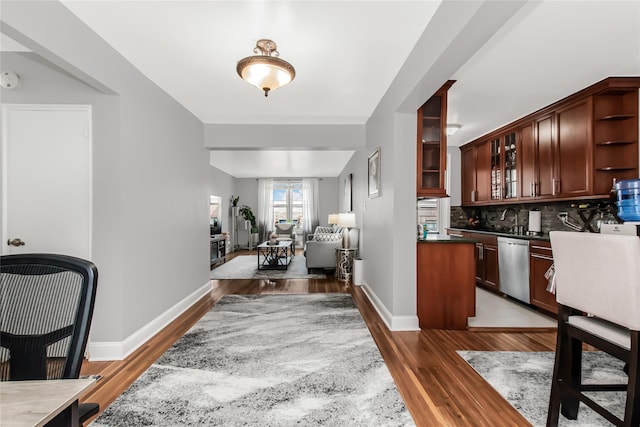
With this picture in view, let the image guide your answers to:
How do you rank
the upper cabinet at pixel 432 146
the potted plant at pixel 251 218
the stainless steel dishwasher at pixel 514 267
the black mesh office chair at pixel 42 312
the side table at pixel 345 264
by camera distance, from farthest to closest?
the potted plant at pixel 251 218 < the side table at pixel 345 264 < the stainless steel dishwasher at pixel 514 267 < the upper cabinet at pixel 432 146 < the black mesh office chair at pixel 42 312

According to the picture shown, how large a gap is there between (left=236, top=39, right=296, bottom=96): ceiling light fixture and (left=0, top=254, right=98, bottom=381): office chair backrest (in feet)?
5.94

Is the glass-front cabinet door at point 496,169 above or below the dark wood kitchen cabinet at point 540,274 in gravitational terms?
above

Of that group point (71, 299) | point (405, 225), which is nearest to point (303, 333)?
point (405, 225)

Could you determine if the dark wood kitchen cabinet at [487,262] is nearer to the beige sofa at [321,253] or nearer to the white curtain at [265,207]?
the beige sofa at [321,253]

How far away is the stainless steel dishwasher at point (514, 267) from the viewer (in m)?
3.87

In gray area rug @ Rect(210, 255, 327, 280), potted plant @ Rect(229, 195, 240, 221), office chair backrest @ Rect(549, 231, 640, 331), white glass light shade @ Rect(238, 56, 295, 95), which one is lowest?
gray area rug @ Rect(210, 255, 327, 280)

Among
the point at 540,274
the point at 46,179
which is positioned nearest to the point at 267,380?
the point at 46,179

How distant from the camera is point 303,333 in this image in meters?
3.13

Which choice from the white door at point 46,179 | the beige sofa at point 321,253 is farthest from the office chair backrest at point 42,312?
the beige sofa at point 321,253

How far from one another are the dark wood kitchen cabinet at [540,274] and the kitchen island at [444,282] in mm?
1007

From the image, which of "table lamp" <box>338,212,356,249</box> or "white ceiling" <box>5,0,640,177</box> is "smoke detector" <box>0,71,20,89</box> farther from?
"table lamp" <box>338,212,356,249</box>

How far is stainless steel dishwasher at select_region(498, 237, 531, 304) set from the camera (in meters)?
3.87

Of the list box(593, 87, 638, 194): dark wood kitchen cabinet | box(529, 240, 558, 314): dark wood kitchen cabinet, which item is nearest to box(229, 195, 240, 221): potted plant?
box(529, 240, 558, 314): dark wood kitchen cabinet

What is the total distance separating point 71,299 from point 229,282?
15.0 ft
